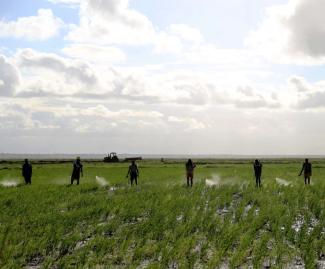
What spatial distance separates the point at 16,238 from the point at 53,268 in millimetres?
2355

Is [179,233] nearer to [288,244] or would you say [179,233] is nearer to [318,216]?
[288,244]

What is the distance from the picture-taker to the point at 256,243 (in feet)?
34.4

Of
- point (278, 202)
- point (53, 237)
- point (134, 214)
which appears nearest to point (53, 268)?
point (53, 237)

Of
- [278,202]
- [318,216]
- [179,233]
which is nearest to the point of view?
[179,233]

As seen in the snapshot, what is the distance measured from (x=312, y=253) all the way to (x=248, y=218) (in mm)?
4400

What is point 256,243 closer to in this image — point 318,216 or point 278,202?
point 318,216

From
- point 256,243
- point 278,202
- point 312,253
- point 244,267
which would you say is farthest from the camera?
point 278,202

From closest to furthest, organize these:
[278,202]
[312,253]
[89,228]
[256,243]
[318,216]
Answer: [312,253], [256,243], [89,228], [318,216], [278,202]

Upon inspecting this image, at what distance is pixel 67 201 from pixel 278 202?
7521mm

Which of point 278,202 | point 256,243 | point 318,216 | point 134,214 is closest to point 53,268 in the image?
point 256,243

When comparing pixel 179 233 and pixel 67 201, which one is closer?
pixel 179 233

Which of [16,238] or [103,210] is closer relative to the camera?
[16,238]

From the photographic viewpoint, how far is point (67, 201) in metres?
17.7

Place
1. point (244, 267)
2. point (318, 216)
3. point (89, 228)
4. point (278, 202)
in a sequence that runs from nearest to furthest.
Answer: point (244, 267) < point (89, 228) < point (318, 216) < point (278, 202)
